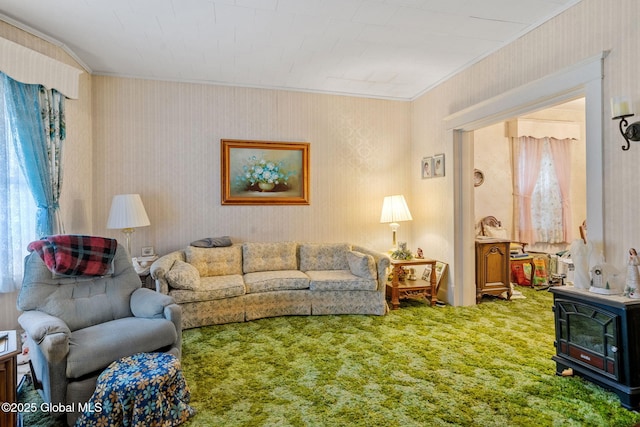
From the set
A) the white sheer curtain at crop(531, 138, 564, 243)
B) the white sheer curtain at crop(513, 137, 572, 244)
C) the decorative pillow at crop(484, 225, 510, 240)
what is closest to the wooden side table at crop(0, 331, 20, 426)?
the decorative pillow at crop(484, 225, 510, 240)

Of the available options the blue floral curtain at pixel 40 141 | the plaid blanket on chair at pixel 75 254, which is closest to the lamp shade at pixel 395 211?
the plaid blanket on chair at pixel 75 254

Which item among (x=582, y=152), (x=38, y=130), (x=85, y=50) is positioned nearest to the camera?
(x=38, y=130)

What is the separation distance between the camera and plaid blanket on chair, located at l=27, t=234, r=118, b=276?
2531mm

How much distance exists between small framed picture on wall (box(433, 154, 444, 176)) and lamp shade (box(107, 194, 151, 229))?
142 inches

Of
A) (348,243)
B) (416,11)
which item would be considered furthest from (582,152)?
(416,11)

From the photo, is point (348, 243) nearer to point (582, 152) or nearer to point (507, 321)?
point (507, 321)

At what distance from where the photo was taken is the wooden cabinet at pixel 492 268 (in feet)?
15.2

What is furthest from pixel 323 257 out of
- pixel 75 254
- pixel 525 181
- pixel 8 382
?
pixel 525 181

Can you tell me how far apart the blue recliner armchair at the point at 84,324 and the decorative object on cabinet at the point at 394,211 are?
3.01m

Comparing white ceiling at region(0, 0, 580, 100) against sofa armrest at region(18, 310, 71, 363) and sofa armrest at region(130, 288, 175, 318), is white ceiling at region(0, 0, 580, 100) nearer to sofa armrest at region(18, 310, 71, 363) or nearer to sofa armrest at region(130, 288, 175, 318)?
sofa armrest at region(130, 288, 175, 318)

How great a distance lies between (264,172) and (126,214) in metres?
1.72

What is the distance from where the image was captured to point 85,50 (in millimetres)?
3621

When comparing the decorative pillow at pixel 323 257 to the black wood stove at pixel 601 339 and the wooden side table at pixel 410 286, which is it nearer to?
the wooden side table at pixel 410 286

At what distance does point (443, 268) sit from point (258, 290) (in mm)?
2332
